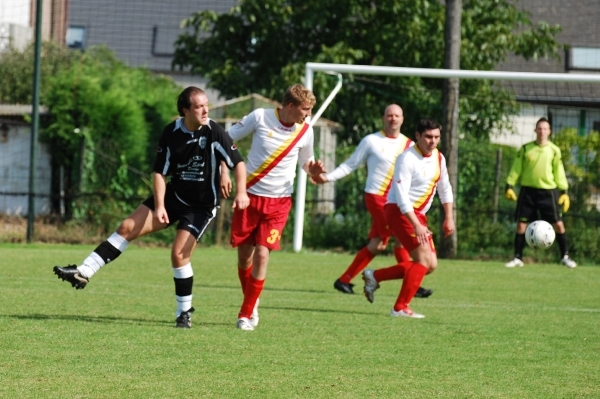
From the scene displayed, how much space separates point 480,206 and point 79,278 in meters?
11.5

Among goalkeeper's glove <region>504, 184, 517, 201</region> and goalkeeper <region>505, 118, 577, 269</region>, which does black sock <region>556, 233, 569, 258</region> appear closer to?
goalkeeper <region>505, 118, 577, 269</region>

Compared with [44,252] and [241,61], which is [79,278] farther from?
[241,61]

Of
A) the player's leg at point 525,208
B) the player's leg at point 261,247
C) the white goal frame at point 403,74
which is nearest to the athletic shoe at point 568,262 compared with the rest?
the player's leg at point 525,208

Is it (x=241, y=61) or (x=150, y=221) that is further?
(x=241, y=61)

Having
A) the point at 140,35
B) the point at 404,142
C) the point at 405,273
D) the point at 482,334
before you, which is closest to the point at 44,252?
the point at 404,142

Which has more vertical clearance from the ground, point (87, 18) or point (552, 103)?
point (87, 18)

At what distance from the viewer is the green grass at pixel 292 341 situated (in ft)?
19.5

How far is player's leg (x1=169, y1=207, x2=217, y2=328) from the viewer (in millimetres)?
8227

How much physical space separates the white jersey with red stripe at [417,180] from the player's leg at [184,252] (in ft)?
6.81

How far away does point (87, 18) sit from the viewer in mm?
42844

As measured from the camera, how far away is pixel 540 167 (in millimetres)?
15836

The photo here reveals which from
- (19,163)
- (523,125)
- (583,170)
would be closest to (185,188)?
(583,170)

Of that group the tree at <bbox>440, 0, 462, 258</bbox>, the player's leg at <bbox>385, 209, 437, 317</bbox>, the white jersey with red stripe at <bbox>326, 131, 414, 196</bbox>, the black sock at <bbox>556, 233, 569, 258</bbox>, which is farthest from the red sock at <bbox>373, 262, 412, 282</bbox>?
the tree at <bbox>440, 0, 462, 258</bbox>

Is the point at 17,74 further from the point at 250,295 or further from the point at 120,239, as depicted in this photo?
the point at 250,295
